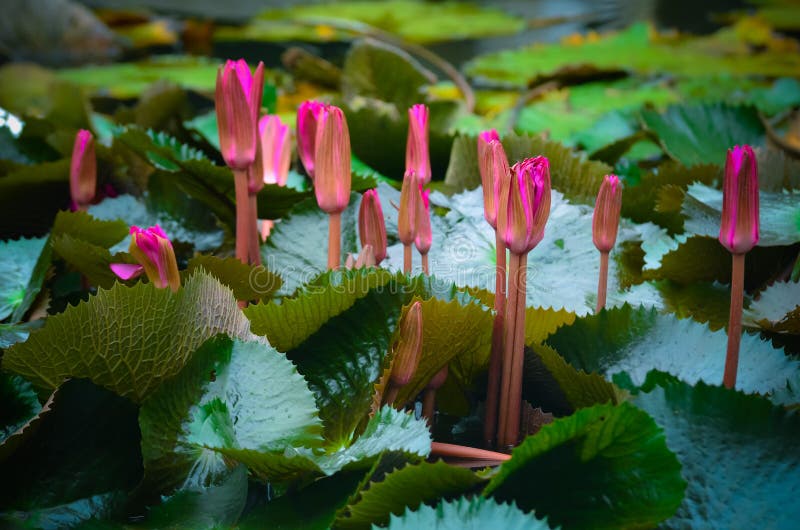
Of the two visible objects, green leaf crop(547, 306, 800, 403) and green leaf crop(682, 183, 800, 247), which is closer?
green leaf crop(547, 306, 800, 403)

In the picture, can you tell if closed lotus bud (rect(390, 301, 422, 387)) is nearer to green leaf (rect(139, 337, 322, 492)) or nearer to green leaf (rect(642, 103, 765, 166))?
green leaf (rect(139, 337, 322, 492))

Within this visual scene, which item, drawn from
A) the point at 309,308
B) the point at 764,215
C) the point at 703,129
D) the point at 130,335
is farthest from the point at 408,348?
the point at 703,129

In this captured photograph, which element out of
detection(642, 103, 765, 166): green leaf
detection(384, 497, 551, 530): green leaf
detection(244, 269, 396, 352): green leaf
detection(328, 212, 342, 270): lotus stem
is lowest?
detection(384, 497, 551, 530): green leaf

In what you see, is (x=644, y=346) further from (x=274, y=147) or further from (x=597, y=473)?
(x=274, y=147)

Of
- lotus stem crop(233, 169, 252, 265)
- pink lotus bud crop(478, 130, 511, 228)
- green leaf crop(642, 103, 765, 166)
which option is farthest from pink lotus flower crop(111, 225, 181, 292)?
green leaf crop(642, 103, 765, 166)

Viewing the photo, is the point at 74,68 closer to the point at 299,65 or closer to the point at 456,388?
the point at 299,65

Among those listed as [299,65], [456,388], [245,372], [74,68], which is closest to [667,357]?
[456,388]

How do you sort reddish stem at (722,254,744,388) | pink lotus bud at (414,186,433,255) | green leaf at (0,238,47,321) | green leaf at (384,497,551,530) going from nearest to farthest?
green leaf at (384,497,551,530) → reddish stem at (722,254,744,388) → pink lotus bud at (414,186,433,255) → green leaf at (0,238,47,321)
